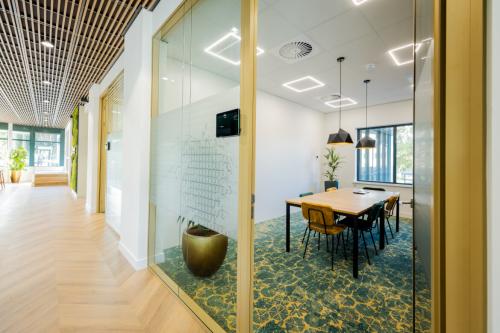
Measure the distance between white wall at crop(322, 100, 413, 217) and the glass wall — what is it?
6.08m

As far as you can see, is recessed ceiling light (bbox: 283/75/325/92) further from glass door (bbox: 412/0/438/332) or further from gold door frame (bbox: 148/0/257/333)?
glass door (bbox: 412/0/438/332)

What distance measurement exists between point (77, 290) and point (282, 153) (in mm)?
4816

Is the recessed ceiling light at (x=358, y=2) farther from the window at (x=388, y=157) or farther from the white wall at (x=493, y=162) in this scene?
the window at (x=388, y=157)

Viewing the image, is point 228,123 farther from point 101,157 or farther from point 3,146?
point 3,146

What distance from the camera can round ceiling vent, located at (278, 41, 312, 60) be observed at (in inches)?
129

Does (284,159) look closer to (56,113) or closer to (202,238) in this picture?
(202,238)

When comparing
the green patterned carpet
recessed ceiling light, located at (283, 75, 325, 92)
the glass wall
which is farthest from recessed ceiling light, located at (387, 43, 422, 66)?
the green patterned carpet

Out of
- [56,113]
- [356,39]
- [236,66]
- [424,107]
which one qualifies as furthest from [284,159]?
[56,113]

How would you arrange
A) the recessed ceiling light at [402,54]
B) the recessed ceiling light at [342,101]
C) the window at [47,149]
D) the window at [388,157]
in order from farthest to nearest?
1. the window at [47,149]
2. the window at [388,157]
3. the recessed ceiling light at [342,101]
4. the recessed ceiling light at [402,54]

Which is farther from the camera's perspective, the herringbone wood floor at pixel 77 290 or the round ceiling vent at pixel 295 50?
the round ceiling vent at pixel 295 50

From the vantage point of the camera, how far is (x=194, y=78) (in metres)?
2.09

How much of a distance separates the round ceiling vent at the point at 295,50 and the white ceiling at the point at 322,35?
10cm

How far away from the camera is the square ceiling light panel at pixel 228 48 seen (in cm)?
161

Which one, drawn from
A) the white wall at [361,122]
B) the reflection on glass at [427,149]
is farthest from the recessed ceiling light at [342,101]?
the reflection on glass at [427,149]
